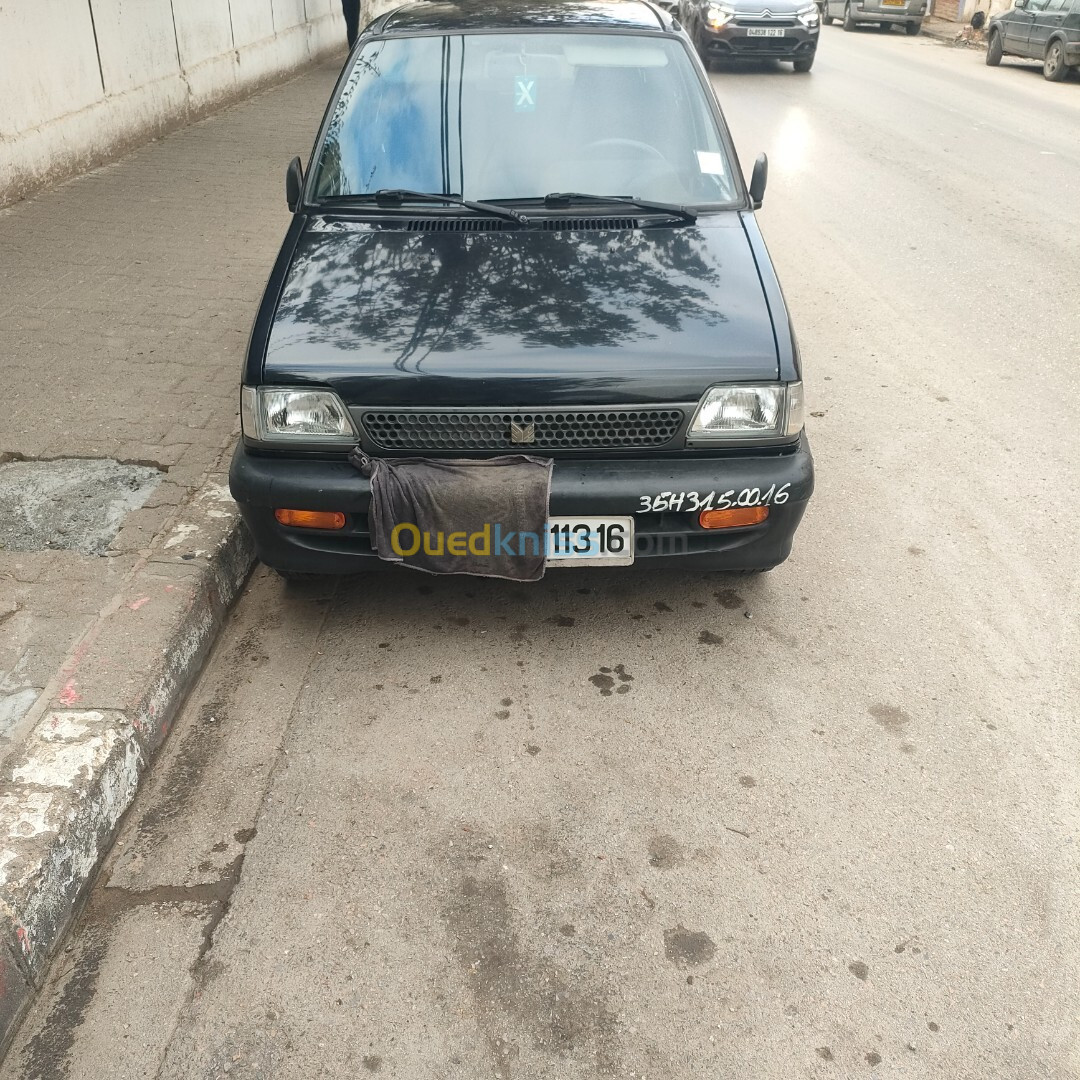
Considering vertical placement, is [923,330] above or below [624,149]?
below

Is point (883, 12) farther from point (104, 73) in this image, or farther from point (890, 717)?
point (890, 717)

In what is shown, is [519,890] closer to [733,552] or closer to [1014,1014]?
[1014,1014]

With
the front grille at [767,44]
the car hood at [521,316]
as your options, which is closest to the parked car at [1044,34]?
the front grille at [767,44]

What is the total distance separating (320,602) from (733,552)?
1471mm

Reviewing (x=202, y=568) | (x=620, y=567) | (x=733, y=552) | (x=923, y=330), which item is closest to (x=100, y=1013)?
(x=202, y=568)

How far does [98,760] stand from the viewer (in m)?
2.75

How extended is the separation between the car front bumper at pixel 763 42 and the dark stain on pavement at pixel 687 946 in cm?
1701

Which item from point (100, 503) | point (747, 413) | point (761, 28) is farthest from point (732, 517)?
point (761, 28)

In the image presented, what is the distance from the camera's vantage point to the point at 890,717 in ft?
10.5

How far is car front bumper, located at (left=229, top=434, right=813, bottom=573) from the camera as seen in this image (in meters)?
3.21

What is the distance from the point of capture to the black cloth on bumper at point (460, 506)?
3.17 metres

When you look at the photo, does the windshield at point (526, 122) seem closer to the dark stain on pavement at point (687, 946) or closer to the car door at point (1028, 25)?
the dark stain on pavement at point (687, 946)

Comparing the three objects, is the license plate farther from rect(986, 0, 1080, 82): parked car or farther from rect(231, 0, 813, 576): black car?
rect(986, 0, 1080, 82): parked car

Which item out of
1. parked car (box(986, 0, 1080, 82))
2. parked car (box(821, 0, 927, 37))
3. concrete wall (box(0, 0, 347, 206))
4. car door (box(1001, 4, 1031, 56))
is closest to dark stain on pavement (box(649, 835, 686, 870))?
concrete wall (box(0, 0, 347, 206))
